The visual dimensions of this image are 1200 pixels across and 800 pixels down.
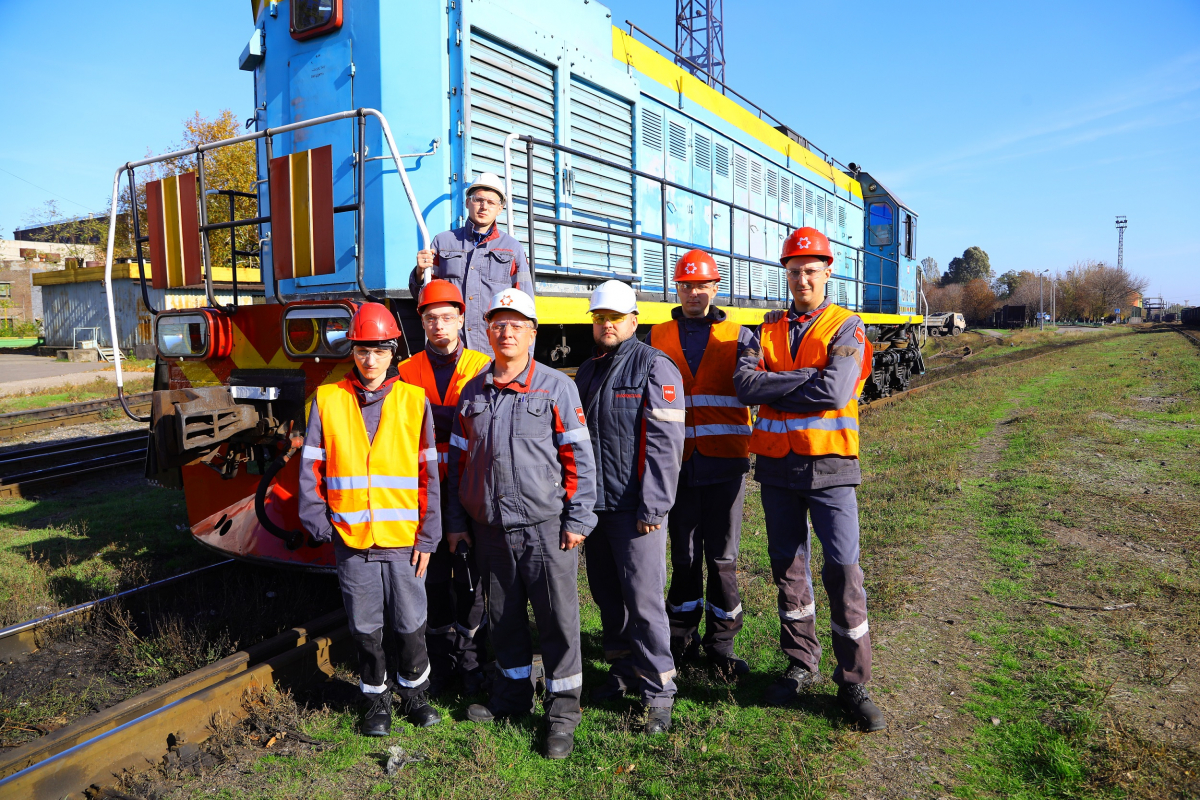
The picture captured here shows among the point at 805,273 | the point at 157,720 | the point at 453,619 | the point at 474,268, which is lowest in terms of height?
the point at 157,720

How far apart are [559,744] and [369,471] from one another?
136 centimetres

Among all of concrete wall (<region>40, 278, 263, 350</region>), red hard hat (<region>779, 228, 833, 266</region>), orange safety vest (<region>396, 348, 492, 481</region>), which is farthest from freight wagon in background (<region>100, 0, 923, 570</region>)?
concrete wall (<region>40, 278, 263, 350</region>)

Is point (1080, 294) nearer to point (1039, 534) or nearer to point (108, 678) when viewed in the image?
point (1039, 534)

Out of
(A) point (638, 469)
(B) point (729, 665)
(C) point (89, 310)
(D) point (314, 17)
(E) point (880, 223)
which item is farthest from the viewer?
(C) point (89, 310)

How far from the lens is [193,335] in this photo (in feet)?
15.7

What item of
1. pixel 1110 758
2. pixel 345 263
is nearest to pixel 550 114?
pixel 345 263

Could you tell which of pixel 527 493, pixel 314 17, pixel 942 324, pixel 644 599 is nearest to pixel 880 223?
pixel 942 324

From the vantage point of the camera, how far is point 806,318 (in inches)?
128

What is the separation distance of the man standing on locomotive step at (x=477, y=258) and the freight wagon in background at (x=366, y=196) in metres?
0.09

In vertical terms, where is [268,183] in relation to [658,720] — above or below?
above

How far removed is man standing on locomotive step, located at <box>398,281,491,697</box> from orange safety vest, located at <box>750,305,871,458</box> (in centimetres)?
134

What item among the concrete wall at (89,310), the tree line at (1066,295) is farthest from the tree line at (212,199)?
the tree line at (1066,295)

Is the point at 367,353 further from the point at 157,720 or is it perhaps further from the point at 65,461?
the point at 65,461

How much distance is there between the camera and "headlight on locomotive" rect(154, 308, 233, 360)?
15.2 ft
